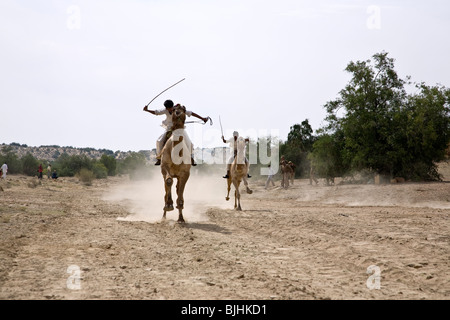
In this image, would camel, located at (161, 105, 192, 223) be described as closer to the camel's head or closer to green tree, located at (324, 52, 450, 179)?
the camel's head

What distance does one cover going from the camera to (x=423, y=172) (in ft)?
107

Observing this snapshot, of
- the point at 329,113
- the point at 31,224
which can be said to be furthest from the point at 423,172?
the point at 31,224

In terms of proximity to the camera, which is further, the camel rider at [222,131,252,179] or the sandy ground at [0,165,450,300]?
the camel rider at [222,131,252,179]

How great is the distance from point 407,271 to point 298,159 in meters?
48.0

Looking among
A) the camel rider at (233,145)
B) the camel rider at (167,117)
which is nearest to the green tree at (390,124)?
the camel rider at (233,145)

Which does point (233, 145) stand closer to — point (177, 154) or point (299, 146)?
point (177, 154)

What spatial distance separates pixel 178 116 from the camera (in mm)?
14211

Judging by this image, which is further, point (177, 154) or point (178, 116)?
point (177, 154)

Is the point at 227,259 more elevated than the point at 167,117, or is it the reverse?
the point at 167,117

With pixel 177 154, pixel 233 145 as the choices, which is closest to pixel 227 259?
pixel 177 154

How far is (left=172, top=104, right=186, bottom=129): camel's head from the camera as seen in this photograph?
1420 cm

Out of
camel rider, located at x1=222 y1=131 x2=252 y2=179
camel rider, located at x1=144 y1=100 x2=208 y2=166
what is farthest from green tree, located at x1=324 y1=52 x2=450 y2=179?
camel rider, located at x1=144 y1=100 x2=208 y2=166

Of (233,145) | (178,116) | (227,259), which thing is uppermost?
(178,116)

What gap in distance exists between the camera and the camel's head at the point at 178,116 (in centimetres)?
1420
